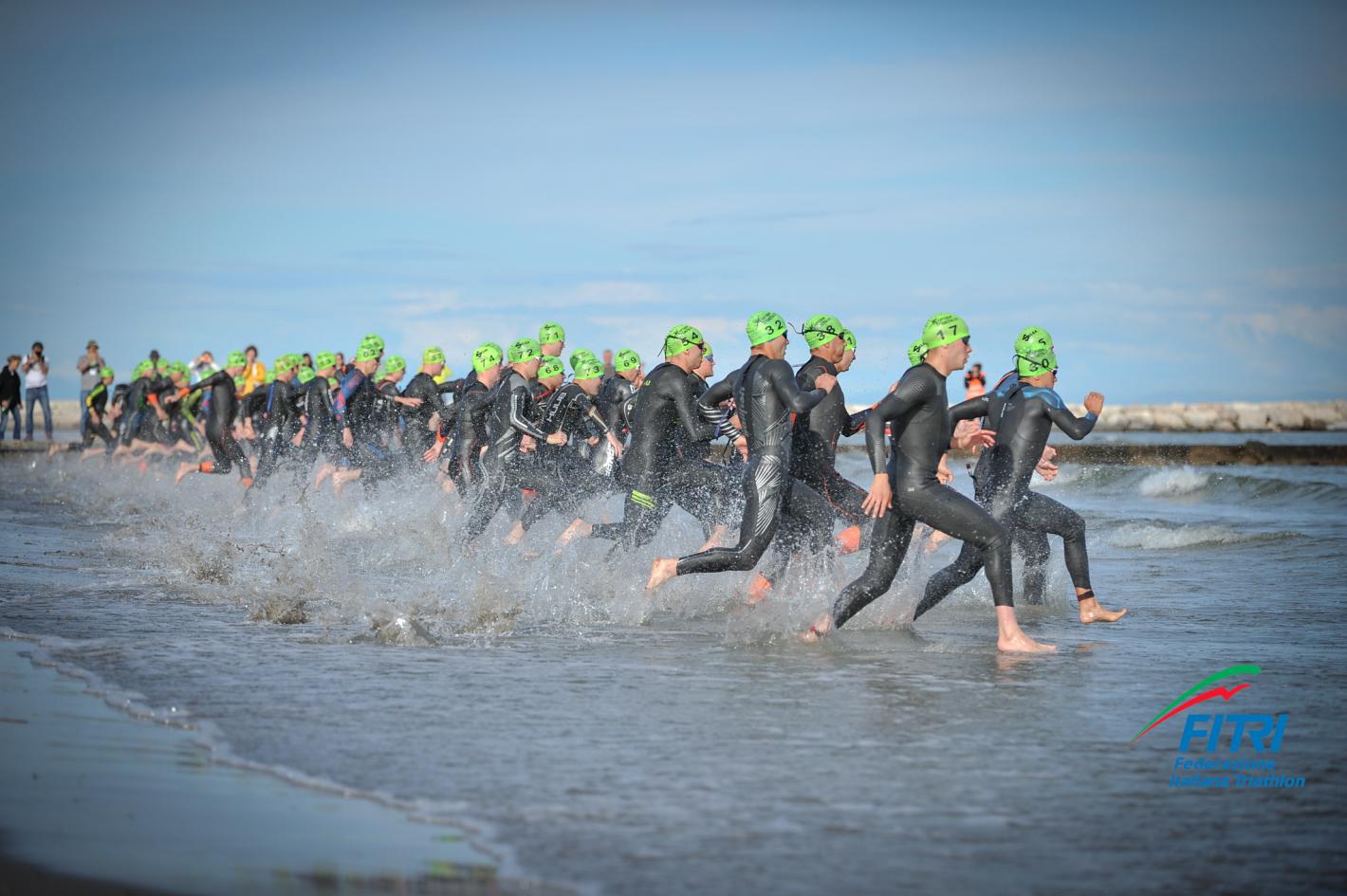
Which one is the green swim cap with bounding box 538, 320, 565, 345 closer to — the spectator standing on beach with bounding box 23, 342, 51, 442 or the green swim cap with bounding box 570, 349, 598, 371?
the green swim cap with bounding box 570, 349, 598, 371

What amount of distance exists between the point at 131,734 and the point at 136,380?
2201 centimetres

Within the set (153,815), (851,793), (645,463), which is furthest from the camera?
(645,463)

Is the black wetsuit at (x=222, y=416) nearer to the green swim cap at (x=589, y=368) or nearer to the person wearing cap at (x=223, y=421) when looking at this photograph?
the person wearing cap at (x=223, y=421)

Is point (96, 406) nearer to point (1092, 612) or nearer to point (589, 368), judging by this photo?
point (589, 368)

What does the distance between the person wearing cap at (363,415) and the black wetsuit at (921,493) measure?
9553mm

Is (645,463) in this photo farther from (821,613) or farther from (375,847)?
(375,847)

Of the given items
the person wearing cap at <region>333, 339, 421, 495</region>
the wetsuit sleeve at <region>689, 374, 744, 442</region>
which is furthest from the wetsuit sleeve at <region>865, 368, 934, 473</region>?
the person wearing cap at <region>333, 339, 421, 495</region>

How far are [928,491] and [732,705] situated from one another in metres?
2.24

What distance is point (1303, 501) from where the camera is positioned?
81.8 feet

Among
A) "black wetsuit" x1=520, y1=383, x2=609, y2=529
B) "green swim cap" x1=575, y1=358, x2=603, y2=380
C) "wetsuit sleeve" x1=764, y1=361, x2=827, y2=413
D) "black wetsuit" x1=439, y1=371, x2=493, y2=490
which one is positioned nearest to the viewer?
"wetsuit sleeve" x1=764, y1=361, x2=827, y2=413

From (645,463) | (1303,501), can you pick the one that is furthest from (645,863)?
(1303,501)

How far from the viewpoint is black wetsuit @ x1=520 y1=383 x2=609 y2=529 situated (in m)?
12.7

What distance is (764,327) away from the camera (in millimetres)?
9508

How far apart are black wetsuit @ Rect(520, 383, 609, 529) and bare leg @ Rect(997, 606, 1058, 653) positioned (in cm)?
527
